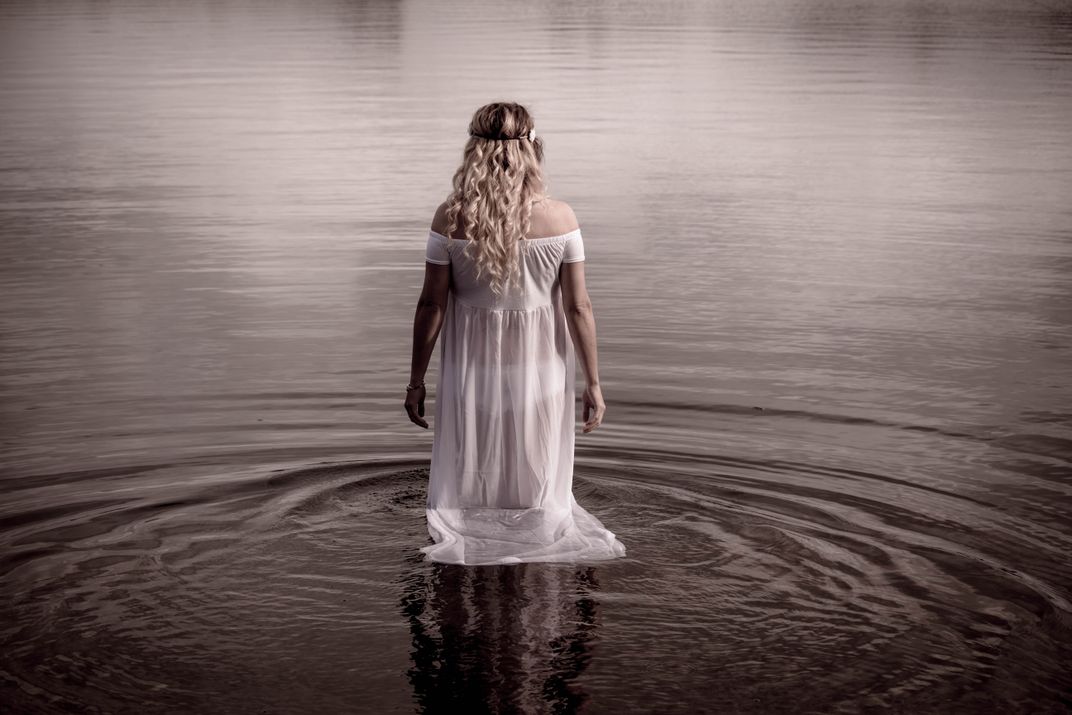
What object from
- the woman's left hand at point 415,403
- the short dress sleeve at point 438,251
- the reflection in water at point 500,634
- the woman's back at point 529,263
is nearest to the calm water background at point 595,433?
the reflection in water at point 500,634

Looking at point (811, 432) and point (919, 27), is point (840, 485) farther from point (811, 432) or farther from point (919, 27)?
point (919, 27)

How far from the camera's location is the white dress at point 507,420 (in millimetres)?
6176

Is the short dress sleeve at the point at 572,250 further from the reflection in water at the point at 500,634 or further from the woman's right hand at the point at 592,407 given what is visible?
the reflection in water at the point at 500,634

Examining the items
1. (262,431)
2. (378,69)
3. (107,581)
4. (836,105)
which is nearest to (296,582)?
(107,581)

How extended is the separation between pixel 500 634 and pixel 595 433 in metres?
3.13

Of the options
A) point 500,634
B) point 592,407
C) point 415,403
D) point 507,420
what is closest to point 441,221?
point 415,403

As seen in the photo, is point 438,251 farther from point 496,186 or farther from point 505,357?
point 505,357

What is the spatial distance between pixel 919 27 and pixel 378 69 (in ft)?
92.9

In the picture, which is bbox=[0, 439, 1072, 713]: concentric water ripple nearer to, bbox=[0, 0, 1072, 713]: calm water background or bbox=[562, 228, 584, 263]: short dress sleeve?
bbox=[0, 0, 1072, 713]: calm water background

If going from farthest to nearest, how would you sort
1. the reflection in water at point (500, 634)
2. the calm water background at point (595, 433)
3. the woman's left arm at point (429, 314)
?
the woman's left arm at point (429, 314) < the calm water background at point (595, 433) < the reflection in water at point (500, 634)

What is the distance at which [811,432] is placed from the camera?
832 cm

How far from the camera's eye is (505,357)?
6.27m

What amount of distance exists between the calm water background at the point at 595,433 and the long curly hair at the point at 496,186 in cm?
136

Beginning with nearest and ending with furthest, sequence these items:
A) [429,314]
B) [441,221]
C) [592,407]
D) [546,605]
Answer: [546,605] → [441,221] → [429,314] → [592,407]
